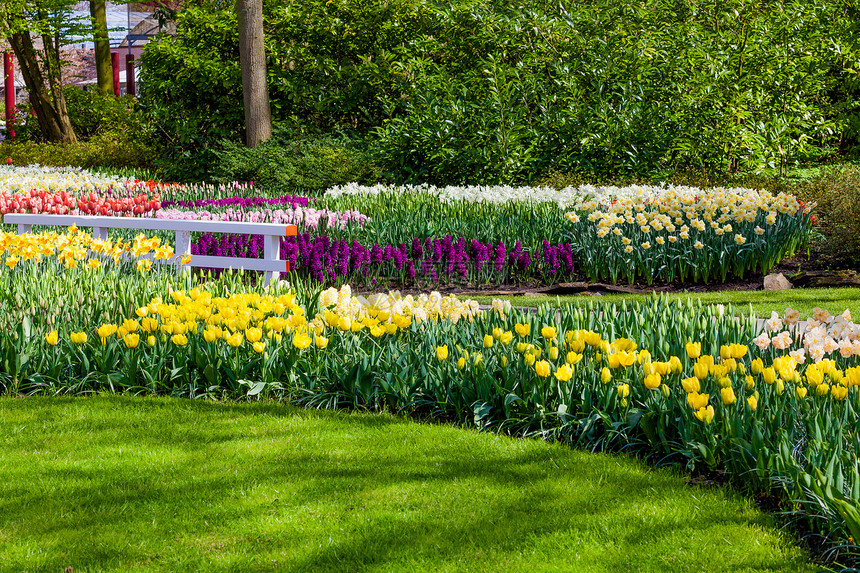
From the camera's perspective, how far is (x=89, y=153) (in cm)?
2225

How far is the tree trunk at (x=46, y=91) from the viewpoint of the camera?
25.0 m

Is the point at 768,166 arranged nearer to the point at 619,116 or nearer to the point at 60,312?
the point at 619,116

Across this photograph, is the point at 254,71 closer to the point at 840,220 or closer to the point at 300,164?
the point at 300,164

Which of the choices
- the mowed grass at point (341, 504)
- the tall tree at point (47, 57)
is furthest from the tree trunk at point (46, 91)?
the mowed grass at point (341, 504)

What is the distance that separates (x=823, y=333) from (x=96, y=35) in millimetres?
28238

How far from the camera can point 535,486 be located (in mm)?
3441

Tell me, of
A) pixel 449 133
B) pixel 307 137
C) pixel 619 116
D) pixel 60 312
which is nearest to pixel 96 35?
pixel 307 137

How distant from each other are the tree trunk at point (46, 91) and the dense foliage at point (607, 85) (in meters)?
12.8

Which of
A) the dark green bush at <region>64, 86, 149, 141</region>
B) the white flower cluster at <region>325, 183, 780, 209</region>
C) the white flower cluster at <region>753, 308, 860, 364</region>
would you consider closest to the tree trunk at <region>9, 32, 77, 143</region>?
the dark green bush at <region>64, 86, 149, 141</region>

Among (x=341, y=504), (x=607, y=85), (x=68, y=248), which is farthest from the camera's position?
(x=607, y=85)

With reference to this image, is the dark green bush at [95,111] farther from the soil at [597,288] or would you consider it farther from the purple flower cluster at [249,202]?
the soil at [597,288]

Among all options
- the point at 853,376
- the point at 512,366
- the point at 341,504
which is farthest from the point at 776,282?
the point at 341,504

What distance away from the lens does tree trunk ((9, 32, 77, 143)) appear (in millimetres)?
24984

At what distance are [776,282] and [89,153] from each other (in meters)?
18.6
